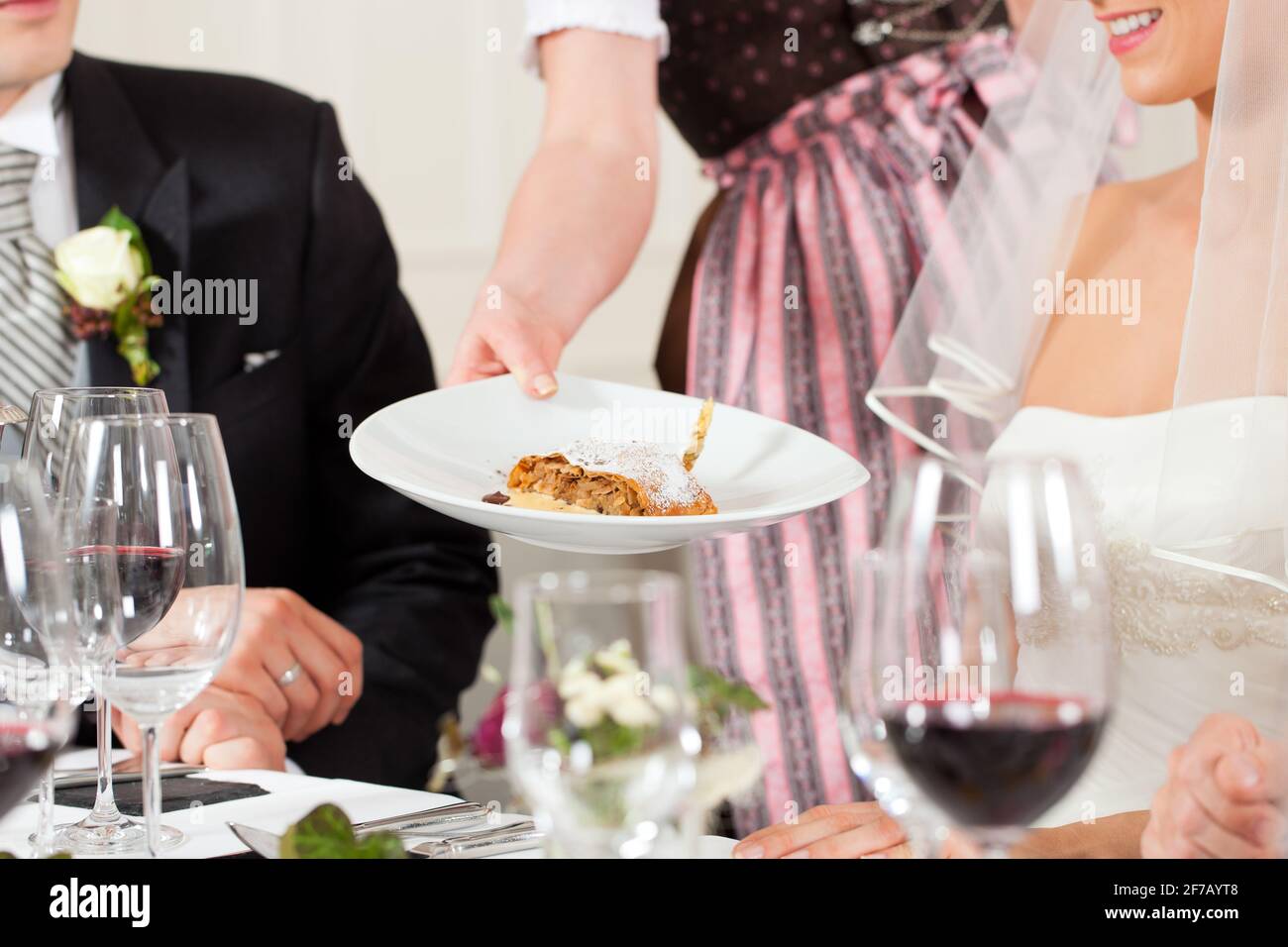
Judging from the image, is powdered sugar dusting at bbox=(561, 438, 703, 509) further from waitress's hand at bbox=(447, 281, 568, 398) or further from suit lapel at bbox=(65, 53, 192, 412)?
suit lapel at bbox=(65, 53, 192, 412)

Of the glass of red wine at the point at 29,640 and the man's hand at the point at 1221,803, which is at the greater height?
the glass of red wine at the point at 29,640

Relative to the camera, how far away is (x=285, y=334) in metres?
1.89

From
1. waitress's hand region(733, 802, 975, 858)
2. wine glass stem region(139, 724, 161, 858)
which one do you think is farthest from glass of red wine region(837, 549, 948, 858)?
wine glass stem region(139, 724, 161, 858)

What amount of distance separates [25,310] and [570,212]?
0.75m

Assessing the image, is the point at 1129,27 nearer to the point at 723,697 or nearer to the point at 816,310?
the point at 816,310

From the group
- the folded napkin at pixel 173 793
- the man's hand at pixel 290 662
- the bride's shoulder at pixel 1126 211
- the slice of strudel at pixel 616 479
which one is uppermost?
the bride's shoulder at pixel 1126 211

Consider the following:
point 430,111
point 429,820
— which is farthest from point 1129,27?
point 430,111

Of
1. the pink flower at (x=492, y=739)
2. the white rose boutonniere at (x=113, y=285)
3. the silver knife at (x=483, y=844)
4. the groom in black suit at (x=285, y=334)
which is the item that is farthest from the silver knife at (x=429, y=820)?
the pink flower at (x=492, y=739)

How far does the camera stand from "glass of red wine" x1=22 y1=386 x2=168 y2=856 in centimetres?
75

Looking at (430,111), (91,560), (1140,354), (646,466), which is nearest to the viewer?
(91,560)

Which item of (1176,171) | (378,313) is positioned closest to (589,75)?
(378,313)

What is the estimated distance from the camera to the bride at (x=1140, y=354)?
1213 millimetres

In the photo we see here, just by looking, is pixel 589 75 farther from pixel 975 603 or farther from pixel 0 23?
pixel 975 603

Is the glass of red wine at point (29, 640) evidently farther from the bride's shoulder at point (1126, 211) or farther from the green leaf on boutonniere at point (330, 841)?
the bride's shoulder at point (1126, 211)
